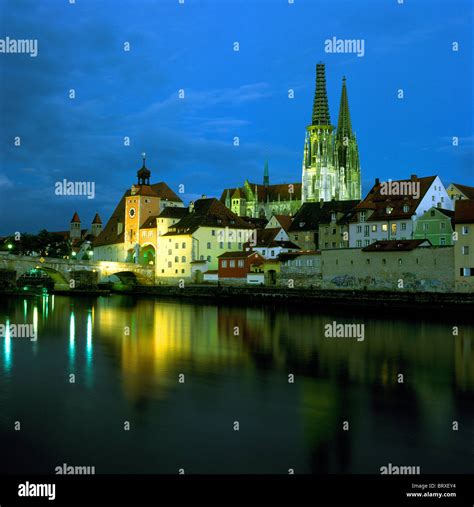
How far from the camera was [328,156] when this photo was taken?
109188mm

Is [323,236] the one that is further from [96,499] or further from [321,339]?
[96,499]

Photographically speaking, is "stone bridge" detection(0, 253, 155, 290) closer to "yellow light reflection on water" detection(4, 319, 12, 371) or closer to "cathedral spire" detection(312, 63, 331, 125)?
"yellow light reflection on water" detection(4, 319, 12, 371)

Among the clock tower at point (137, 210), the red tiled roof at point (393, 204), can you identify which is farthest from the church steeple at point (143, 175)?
the red tiled roof at point (393, 204)

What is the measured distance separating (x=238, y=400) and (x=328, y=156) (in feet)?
313

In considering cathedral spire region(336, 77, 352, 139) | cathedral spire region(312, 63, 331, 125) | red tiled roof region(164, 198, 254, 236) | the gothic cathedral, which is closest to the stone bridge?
red tiled roof region(164, 198, 254, 236)

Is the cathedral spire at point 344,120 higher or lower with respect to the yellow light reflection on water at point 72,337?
higher

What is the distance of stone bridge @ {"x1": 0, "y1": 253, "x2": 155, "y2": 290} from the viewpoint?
56.9m

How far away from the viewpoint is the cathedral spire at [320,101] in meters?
112

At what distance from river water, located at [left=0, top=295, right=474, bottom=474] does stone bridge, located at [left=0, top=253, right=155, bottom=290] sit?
2623cm

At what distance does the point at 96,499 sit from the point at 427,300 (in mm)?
32267

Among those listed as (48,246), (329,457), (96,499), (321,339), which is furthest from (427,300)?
(48,246)

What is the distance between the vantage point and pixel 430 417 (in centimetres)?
1528

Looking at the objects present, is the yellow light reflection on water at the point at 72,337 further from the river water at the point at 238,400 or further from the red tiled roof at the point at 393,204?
the red tiled roof at the point at 393,204

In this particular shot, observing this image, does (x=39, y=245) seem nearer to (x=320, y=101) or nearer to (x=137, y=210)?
(x=137, y=210)
